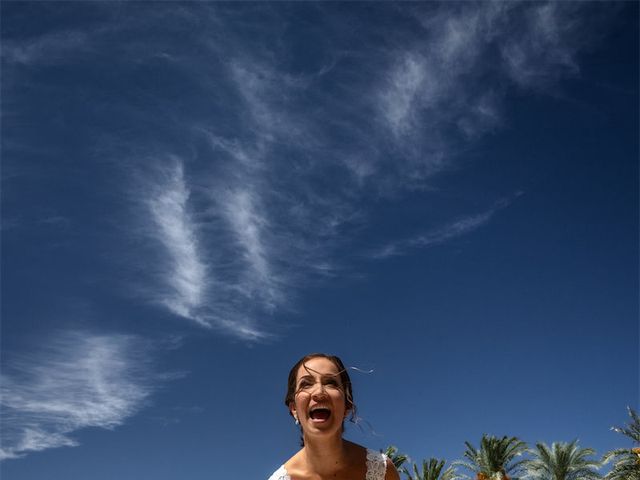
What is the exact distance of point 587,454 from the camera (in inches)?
1763

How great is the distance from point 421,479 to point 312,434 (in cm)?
3976

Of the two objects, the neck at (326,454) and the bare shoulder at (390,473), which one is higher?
the neck at (326,454)

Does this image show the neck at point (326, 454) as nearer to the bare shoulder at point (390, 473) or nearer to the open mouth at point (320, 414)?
the open mouth at point (320, 414)

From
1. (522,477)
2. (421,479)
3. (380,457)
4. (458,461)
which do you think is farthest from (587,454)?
(380,457)

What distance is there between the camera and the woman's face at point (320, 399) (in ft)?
10.6

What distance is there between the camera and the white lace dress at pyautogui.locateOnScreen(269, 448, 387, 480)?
347 cm

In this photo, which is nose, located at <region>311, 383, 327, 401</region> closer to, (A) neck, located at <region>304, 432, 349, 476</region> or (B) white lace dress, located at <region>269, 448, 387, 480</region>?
(A) neck, located at <region>304, 432, 349, 476</region>

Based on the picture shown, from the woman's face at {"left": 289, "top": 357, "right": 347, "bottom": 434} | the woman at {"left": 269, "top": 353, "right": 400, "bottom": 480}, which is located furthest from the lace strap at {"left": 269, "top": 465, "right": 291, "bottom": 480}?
the woman's face at {"left": 289, "top": 357, "right": 347, "bottom": 434}

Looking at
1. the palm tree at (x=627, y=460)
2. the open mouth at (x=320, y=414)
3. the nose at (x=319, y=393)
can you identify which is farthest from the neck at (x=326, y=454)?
the palm tree at (x=627, y=460)

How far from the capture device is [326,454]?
340 cm

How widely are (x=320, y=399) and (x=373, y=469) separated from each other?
0.63 meters

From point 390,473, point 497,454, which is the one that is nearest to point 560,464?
point 497,454

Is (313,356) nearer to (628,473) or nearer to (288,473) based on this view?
(288,473)

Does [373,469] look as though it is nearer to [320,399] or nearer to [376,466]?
[376,466]
